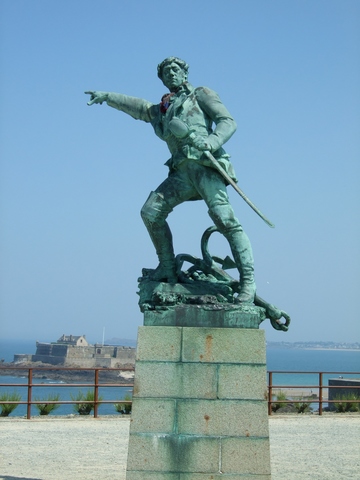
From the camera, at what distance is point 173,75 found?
25.2 feet

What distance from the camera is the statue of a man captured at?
739 centimetres

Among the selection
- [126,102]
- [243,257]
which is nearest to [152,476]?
[243,257]

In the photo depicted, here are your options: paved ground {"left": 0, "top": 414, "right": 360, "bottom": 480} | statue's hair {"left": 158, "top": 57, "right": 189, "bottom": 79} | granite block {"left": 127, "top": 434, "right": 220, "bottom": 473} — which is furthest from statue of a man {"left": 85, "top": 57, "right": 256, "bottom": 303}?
paved ground {"left": 0, "top": 414, "right": 360, "bottom": 480}

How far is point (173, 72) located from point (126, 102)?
1.90 ft

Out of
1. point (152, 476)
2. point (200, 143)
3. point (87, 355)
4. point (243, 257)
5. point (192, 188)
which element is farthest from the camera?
point (87, 355)

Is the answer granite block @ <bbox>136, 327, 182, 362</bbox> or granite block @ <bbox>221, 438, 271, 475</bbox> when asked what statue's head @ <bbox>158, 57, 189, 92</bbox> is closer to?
granite block @ <bbox>136, 327, 182, 362</bbox>

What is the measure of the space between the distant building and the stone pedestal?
155 feet

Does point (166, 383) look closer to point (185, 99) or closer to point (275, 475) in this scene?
point (185, 99)

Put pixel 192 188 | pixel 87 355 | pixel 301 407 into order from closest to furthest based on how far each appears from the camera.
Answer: pixel 192 188
pixel 301 407
pixel 87 355

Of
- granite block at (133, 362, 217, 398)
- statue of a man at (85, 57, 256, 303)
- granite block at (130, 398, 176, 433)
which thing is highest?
statue of a man at (85, 57, 256, 303)

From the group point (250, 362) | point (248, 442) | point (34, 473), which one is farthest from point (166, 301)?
point (34, 473)

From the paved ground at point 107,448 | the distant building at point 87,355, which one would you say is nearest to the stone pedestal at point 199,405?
the paved ground at point 107,448

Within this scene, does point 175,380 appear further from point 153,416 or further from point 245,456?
point 245,456

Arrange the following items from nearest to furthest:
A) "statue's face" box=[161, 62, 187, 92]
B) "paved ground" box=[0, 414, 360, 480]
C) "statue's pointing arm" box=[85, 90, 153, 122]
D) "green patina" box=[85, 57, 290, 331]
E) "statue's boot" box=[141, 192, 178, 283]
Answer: "green patina" box=[85, 57, 290, 331] → "statue's boot" box=[141, 192, 178, 283] → "statue's face" box=[161, 62, 187, 92] → "statue's pointing arm" box=[85, 90, 153, 122] → "paved ground" box=[0, 414, 360, 480]
